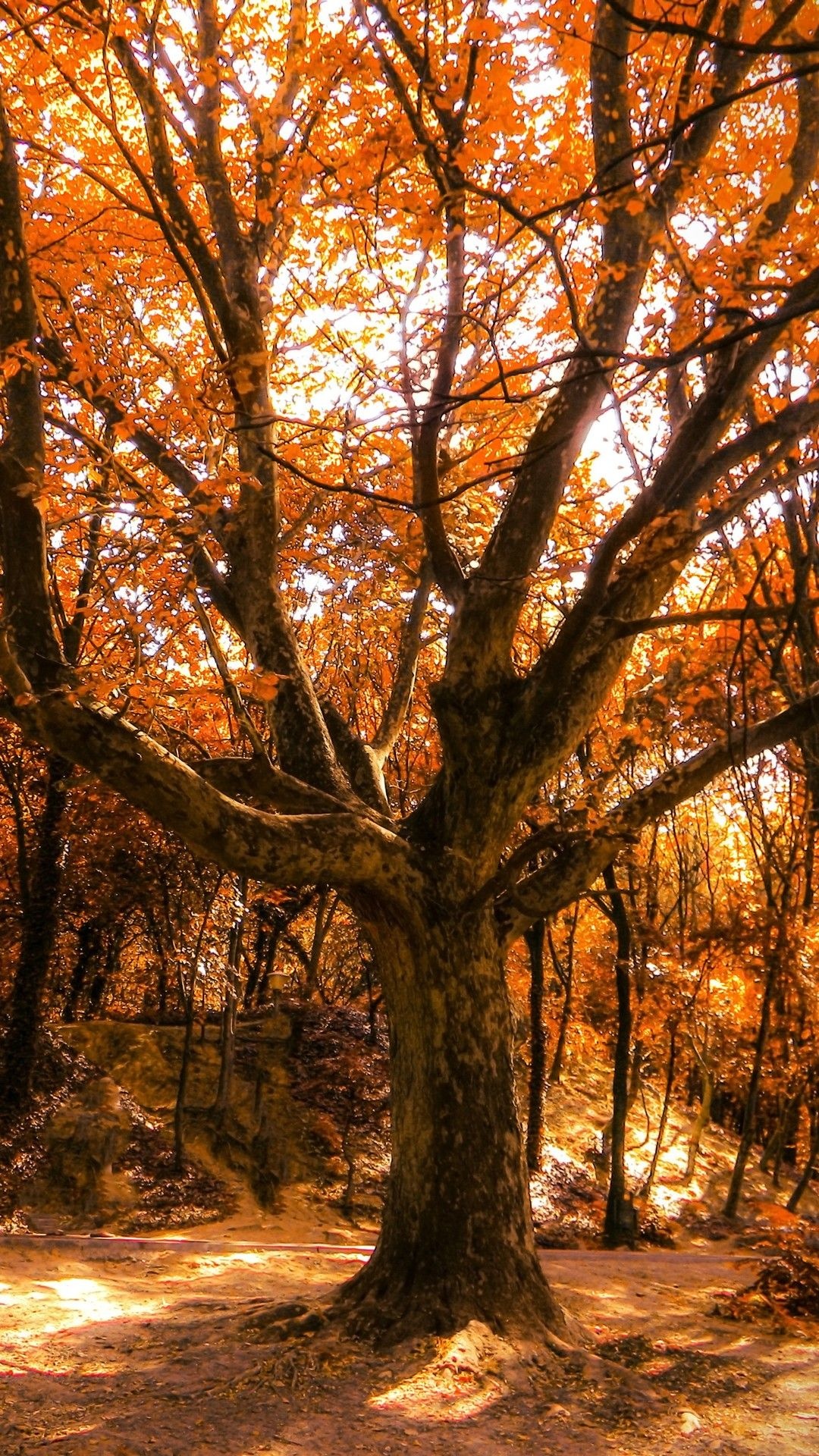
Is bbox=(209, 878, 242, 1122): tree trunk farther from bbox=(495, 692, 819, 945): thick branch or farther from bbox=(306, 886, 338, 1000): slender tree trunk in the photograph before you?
bbox=(495, 692, 819, 945): thick branch

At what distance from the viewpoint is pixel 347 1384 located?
15.4 feet

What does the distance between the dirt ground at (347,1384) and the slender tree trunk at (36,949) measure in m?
2.53

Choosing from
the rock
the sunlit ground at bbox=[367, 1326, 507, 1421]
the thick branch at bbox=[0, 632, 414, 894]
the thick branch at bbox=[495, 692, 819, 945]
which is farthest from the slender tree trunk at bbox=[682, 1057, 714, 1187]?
the thick branch at bbox=[0, 632, 414, 894]

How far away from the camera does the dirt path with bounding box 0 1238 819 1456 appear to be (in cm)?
428

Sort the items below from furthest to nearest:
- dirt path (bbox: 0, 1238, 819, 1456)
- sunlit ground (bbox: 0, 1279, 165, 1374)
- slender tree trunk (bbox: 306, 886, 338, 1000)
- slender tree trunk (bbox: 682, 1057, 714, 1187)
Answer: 1. slender tree trunk (bbox: 306, 886, 338, 1000)
2. slender tree trunk (bbox: 682, 1057, 714, 1187)
3. sunlit ground (bbox: 0, 1279, 165, 1374)
4. dirt path (bbox: 0, 1238, 819, 1456)

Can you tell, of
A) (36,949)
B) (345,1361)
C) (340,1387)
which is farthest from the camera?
(36,949)

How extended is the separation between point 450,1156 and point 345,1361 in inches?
42.2

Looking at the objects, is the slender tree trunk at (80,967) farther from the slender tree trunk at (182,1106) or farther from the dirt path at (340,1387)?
the dirt path at (340,1387)

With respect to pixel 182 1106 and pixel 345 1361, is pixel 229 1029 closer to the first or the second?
pixel 182 1106

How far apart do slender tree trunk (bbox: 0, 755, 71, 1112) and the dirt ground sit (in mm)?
2530

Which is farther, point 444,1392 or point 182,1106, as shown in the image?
point 182,1106

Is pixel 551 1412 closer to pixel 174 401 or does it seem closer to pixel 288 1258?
pixel 288 1258

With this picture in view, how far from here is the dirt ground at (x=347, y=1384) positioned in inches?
169

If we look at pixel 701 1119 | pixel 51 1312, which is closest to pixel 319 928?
pixel 701 1119
